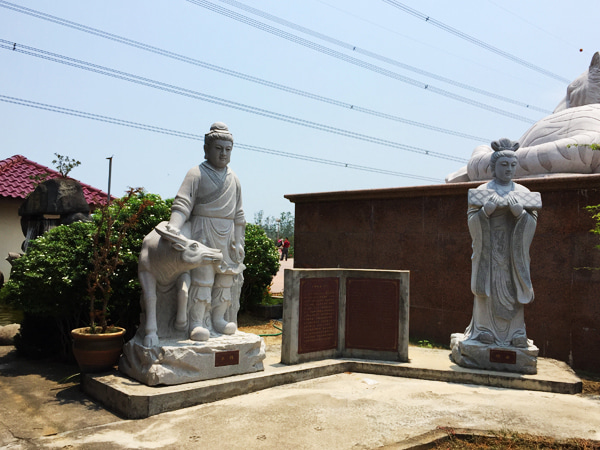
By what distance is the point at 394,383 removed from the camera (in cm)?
552

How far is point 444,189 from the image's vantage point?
792 cm

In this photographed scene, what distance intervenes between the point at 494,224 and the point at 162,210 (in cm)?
436

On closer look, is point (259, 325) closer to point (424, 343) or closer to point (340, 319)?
point (424, 343)

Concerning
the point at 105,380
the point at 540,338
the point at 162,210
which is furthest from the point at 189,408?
the point at 540,338

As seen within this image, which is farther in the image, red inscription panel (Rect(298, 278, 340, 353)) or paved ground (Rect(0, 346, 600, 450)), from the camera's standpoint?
red inscription panel (Rect(298, 278, 340, 353))

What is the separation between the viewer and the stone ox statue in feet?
15.9

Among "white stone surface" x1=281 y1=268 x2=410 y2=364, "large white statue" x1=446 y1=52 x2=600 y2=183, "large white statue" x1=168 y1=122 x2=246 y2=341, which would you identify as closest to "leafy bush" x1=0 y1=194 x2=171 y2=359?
"large white statue" x1=168 y1=122 x2=246 y2=341

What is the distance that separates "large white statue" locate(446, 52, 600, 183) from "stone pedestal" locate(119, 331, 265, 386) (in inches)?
209

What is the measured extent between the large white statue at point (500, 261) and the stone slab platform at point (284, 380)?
0.82 ft

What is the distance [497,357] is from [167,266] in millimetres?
3834

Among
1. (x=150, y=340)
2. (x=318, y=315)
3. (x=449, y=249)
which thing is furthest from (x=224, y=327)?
(x=449, y=249)

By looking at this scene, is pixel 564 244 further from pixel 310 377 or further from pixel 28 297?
pixel 28 297

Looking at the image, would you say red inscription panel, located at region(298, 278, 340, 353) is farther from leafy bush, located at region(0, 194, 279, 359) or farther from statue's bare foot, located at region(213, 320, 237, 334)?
leafy bush, located at region(0, 194, 279, 359)

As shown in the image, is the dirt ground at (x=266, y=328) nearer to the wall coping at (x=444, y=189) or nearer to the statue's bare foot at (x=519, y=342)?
the statue's bare foot at (x=519, y=342)
